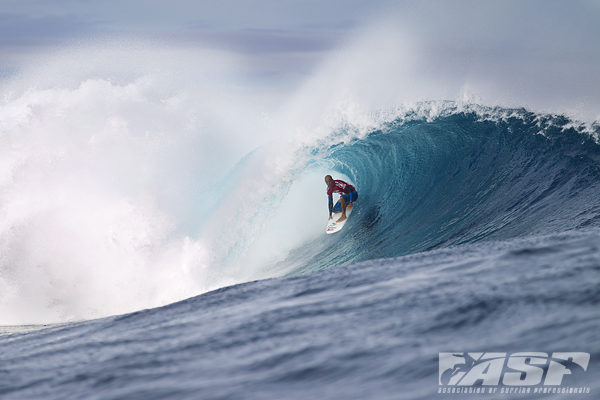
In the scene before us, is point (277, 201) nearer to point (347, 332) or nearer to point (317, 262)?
point (317, 262)

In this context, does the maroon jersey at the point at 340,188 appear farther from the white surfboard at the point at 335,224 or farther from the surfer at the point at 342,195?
the white surfboard at the point at 335,224

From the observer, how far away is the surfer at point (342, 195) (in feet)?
30.4

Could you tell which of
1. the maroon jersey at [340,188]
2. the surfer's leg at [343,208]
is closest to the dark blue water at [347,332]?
the maroon jersey at [340,188]

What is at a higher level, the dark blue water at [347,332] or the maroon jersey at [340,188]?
the maroon jersey at [340,188]

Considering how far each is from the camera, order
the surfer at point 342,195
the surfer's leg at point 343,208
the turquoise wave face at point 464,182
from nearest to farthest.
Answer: the turquoise wave face at point 464,182 → the surfer at point 342,195 → the surfer's leg at point 343,208

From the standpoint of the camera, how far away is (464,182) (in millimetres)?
8891

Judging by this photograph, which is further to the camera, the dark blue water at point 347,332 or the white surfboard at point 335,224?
the white surfboard at point 335,224

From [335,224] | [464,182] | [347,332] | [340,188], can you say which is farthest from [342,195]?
[347,332]

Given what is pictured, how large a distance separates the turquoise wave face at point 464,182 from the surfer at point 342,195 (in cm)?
34

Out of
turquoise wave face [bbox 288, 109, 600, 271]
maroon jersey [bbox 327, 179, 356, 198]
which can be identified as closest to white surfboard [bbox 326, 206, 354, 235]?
turquoise wave face [bbox 288, 109, 600, 271]

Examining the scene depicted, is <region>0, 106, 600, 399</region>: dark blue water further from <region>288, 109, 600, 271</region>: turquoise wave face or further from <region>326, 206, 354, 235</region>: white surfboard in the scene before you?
<region>326, 206, 354, 235</region>: white surfboard

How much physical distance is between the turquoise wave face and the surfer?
1.13 feet

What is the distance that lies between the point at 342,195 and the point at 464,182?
2270 mm

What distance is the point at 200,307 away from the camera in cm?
397
